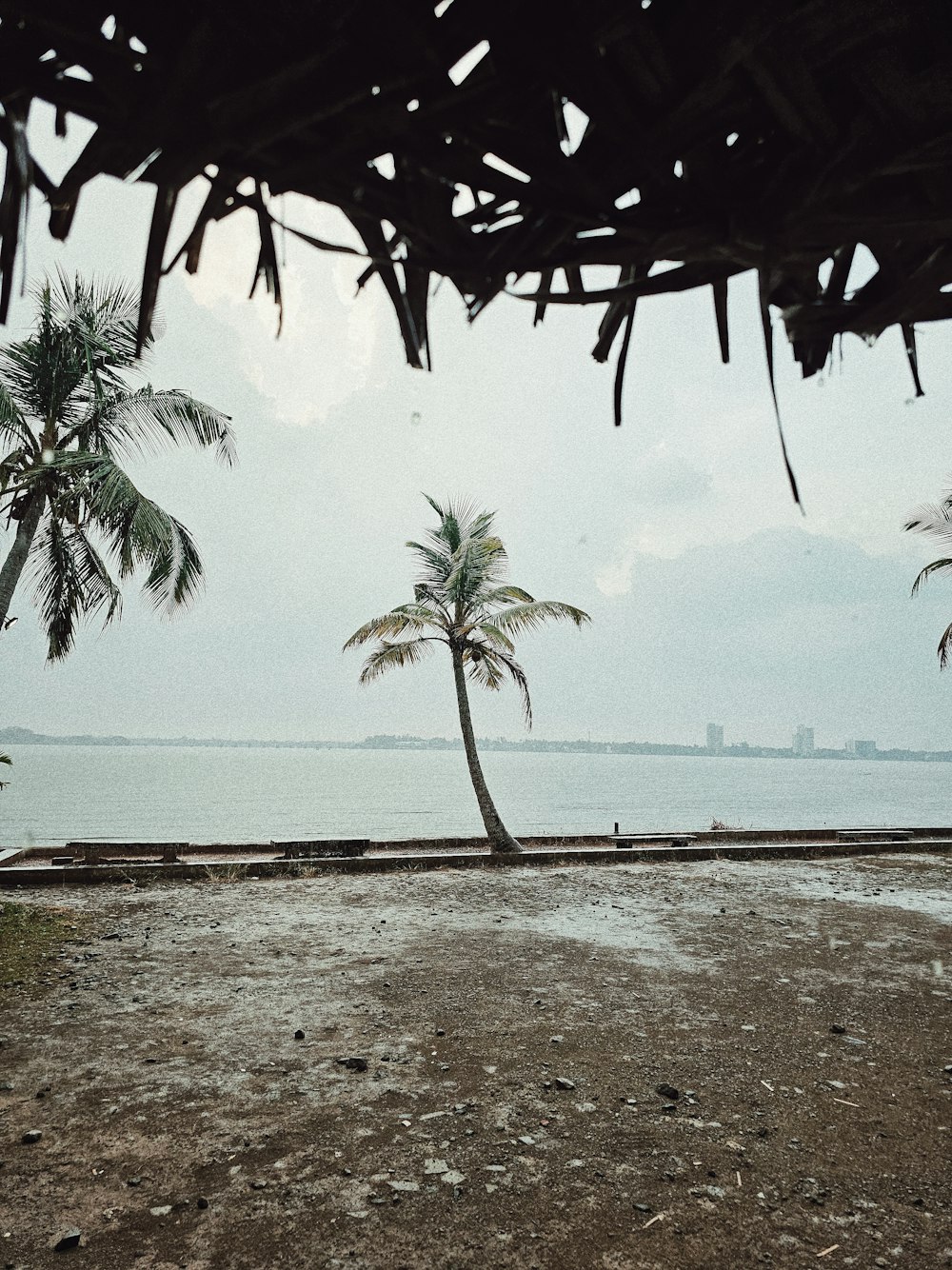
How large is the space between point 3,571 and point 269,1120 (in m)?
8.58

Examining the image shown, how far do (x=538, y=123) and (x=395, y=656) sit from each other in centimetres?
1523

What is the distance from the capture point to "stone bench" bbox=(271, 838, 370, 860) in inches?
516

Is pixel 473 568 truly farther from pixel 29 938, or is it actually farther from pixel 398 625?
pixel 29 938

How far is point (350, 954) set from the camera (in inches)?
275

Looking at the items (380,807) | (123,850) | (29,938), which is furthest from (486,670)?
(380,807)

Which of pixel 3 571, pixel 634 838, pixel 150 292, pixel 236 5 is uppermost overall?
pixel 3 571

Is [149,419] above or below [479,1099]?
above

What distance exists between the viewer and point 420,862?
12.0 metres

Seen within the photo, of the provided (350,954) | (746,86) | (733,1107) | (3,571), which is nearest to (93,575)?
(3,571)

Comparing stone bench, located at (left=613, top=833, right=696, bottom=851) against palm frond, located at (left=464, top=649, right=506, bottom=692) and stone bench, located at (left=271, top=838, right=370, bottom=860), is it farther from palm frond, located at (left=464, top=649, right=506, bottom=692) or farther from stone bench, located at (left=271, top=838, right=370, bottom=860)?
stone bench, located at (left=271, top=838, right=370, bottom=860)

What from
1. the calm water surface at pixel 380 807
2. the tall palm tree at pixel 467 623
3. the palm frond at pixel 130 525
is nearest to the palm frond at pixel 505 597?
the tall palm tree at pixel 467 623

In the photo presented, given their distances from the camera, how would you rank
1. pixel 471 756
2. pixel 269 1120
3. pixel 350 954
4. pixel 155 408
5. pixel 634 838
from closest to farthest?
pixel 269 1120
pixel 350 954
pixel 155 408
pixel 634 838
pixel 471 756

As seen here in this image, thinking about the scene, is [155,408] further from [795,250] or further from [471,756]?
[795,250]

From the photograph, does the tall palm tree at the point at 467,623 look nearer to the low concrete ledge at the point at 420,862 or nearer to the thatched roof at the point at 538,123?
the low concrete ledge at the point at 420,862
